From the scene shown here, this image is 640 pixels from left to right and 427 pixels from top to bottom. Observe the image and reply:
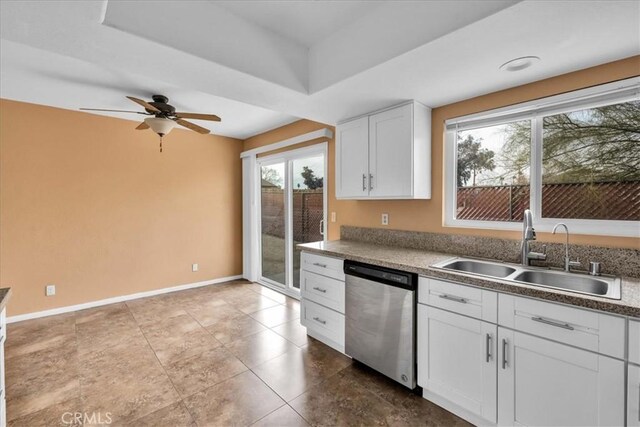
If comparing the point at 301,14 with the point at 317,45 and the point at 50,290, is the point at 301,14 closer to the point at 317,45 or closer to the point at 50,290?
the point at 317,45

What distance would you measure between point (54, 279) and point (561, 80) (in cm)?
541

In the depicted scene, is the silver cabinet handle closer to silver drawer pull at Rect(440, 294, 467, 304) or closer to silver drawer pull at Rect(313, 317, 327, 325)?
silver drawer pull at Rect(440, 294, 467, 304)

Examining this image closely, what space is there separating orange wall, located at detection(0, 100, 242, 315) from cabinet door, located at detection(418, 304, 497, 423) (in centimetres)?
383

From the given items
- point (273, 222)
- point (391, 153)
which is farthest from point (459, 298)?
point (273, 222)

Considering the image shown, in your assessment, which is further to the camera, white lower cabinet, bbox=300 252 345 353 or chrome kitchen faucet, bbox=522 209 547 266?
white lower cabinet, bbox=300 252 345 353

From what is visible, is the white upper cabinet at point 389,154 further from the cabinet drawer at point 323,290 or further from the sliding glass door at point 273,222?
the sliding glass door at point 273,222

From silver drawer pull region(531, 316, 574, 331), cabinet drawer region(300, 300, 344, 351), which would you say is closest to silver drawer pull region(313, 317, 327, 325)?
cabinet drawer region(300, 300, 344, 351)

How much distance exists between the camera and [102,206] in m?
3.76

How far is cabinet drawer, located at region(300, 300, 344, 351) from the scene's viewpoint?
8.32 feet

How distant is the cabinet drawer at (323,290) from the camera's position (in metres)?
2.52

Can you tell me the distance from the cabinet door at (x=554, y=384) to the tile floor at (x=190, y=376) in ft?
1.37

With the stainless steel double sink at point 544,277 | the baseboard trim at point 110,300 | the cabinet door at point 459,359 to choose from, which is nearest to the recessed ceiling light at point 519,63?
the stainless steel double sink at point 544,277

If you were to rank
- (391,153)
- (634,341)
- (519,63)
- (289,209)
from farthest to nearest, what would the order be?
(289,209), (391,153), (519,63), (634,341)

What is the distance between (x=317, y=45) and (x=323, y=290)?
6.80ft
